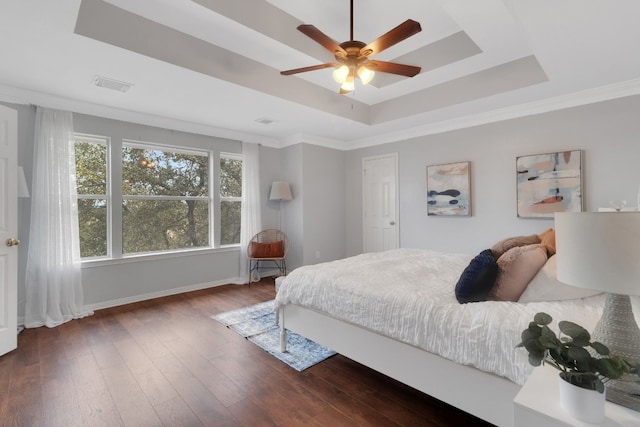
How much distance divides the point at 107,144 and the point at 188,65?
1934 mm

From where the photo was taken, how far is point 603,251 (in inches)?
33.2

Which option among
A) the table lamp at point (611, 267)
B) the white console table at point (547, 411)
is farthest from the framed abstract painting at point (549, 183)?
the white console table at point (547, 411)

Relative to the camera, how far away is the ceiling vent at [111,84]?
2895 mm

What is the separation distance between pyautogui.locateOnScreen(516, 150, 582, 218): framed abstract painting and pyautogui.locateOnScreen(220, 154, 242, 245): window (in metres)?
4.04

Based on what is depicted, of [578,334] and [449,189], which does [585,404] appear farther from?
[449,189]

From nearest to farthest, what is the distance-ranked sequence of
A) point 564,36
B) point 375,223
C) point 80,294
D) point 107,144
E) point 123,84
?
1. point 564,36
2. point 123,84
3. point 80,294
4. point 107,144
5. point 375,223

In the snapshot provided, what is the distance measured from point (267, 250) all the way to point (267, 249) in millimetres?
17

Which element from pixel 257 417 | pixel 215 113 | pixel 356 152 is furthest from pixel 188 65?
pixel 356 152

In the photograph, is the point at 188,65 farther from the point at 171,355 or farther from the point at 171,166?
the point at 171,355

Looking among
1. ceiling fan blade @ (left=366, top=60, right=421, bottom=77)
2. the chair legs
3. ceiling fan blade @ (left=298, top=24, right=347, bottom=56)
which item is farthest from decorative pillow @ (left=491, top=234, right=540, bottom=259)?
the chair legs

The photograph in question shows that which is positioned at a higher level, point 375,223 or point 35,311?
point 375,223

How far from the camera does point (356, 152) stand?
18.1 feet

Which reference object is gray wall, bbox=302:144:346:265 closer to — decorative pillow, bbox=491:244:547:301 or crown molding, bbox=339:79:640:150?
crown molding, bbox=339:79:640:150

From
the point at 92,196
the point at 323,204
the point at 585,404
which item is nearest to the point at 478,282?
the point at 585,404
